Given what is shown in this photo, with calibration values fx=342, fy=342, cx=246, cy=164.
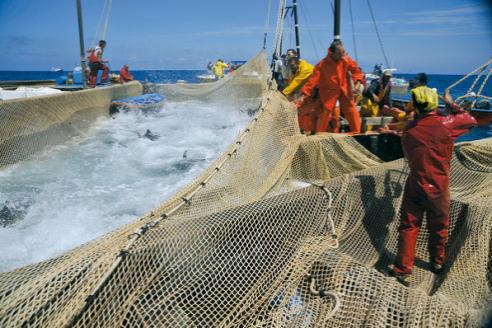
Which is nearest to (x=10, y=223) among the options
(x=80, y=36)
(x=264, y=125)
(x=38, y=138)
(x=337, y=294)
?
(x=38, y=138)

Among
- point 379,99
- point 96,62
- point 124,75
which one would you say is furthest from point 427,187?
point 124,75

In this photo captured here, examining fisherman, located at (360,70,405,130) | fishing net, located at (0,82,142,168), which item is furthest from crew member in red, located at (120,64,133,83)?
fisherman, located at (360,70,405,130)

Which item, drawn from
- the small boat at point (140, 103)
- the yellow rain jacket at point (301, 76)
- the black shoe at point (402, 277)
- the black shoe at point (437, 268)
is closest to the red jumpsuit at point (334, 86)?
the yellow rain jacket at point (301, 76)

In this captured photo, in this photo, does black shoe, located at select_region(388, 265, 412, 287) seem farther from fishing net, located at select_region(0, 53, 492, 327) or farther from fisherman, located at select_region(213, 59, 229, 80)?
fisherman, located at select_region(213, 59, 229, 80)

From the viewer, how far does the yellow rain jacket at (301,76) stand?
26.9ft

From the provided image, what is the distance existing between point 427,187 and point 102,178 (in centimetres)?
660

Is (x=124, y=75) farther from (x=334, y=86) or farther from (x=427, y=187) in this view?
(x=427, y=187)

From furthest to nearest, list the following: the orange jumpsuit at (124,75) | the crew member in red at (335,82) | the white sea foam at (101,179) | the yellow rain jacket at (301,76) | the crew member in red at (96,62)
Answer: the orange jumpsuit at (124,75), the crew member in red at (96,62), the yellow rain jacket at (301,76), the crew member in red at (335,82), the white sea foam at (101,179)

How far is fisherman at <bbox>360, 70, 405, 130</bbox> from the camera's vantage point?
8406 millimetres

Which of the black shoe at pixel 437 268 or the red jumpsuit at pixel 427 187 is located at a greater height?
the red jumpsuit at pixel 427 187

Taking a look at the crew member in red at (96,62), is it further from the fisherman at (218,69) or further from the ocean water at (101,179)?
the fisherman at (218,69)

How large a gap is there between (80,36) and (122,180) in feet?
27.6

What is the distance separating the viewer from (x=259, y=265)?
100 inches

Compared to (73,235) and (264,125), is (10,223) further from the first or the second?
(264,125)
